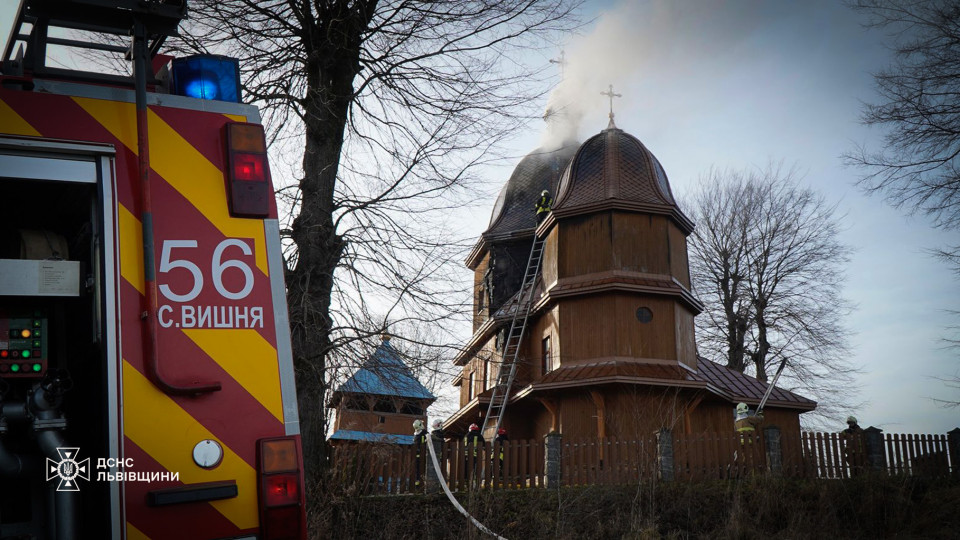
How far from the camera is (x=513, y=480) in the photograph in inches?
702

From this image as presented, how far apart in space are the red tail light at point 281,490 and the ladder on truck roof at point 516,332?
2319 cm

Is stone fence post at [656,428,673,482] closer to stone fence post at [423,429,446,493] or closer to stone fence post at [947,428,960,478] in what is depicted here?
stone fence post at [423,429,446,493]

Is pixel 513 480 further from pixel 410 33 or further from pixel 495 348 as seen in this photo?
pixel 495 348

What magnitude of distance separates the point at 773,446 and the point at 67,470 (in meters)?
17.7

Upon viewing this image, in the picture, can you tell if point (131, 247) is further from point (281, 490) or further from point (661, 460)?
point (661, 460)

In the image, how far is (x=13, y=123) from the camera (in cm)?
343

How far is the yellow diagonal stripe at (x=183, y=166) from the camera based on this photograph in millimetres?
3643

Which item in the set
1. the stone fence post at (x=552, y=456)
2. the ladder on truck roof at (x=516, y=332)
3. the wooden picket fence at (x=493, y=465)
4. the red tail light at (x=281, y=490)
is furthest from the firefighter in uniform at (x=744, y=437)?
the red tail light at (x=281, y=490)

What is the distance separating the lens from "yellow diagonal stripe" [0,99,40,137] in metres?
3.42

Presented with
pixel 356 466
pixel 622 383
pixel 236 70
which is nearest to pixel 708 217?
pixel 622 383

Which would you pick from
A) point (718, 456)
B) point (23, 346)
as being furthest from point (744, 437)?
point (23, 346)

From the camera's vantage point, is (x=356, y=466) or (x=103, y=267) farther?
(x=356, y=466)

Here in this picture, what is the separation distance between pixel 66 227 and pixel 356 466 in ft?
37.5

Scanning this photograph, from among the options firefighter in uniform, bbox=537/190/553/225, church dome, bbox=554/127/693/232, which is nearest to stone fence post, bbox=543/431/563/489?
church dome, bbox=554/127/693/232
